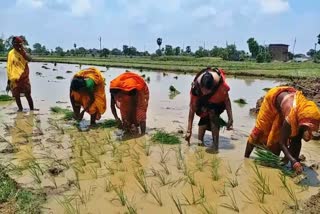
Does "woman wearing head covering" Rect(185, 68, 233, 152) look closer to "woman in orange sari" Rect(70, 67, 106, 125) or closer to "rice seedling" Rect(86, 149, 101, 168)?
"rice seedling" Rect(86, 149, 101, 168)

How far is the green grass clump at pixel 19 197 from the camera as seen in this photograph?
418 centimetres

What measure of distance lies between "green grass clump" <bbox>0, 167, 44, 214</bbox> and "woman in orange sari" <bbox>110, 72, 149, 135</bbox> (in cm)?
300

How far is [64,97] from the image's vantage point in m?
13.8

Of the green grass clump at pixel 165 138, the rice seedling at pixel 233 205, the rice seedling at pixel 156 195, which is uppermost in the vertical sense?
the rice seedling at pixel 233 205

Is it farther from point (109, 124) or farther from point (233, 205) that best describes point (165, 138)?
point (233, 205)

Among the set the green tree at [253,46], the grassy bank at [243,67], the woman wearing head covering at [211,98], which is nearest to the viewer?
the woman wearing head covering at [211,98]

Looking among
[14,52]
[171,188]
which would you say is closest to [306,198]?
[171,188]

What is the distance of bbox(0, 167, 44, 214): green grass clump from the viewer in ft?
13.7

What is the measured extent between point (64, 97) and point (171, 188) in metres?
9.62

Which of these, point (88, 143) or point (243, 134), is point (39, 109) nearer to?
point (88, 143)

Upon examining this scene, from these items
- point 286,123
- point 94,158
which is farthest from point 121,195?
point 286,123

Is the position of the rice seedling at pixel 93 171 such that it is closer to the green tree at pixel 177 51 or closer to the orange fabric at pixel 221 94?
the orange fabric at pixel 221 94

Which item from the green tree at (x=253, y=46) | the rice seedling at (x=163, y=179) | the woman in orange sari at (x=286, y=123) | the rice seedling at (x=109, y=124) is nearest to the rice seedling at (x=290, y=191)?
the woman in orange sari at (x=286, y=123)

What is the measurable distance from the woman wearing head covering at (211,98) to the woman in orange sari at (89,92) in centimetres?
231
